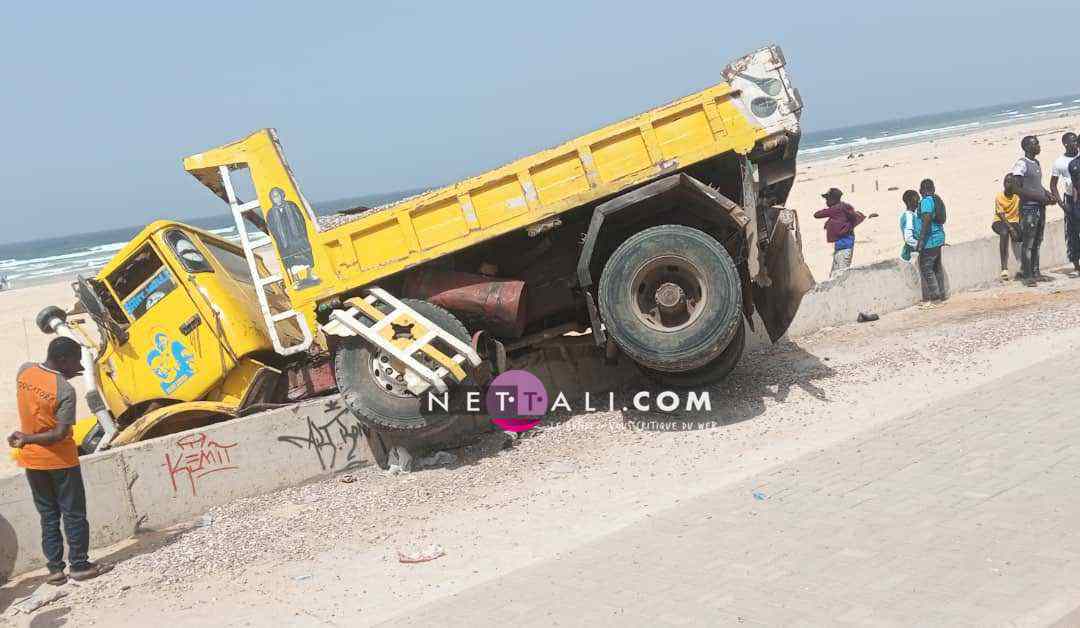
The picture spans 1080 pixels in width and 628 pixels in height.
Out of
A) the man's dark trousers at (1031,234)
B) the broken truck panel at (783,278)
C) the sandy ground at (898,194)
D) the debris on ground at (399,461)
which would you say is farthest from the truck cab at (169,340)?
the man's dark trousers at (1031,234)

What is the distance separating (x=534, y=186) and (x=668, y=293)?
1285 mm

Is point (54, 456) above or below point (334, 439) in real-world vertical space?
above

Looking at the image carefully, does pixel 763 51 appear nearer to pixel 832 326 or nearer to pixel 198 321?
pixel 832 326

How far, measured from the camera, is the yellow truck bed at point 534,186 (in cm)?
716

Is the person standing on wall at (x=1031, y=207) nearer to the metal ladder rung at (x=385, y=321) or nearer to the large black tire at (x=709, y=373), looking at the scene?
the large black tire at (x=709, y=373)

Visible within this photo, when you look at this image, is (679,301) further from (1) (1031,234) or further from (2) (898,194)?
(2) (898,194)

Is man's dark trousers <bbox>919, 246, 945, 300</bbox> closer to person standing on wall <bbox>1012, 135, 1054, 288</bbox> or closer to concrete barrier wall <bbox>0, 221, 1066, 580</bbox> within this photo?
person standing on wall <bbox>1012, 135, 1054, 288</bbox>

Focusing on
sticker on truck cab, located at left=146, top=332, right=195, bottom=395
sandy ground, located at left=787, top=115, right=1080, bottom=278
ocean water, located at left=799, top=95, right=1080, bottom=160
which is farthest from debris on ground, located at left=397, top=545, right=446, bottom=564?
ocean water, located at left=799, top=95, right=1080, bottom=160

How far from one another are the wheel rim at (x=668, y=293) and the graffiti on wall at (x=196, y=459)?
318cm

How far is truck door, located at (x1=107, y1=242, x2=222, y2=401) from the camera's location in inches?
303

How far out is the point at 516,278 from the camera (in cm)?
794

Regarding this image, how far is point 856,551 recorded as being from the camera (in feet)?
15.1

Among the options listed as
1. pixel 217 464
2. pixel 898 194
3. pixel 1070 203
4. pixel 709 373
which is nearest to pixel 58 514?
pixel 217 464

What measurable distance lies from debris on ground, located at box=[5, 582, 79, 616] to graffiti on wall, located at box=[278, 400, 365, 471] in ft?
6.31
